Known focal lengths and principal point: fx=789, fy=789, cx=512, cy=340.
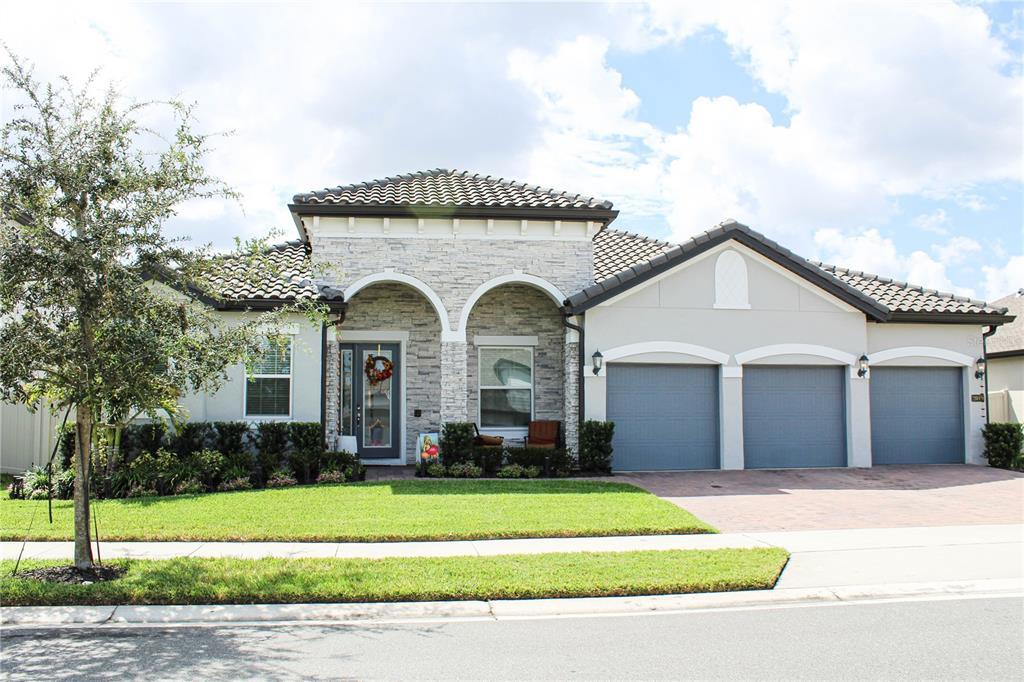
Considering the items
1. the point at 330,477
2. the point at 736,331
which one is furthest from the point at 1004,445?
the point at 330,477

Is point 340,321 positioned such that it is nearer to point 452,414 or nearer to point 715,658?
point 452,414

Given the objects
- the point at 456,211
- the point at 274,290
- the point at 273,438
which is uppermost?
the point at 456,211

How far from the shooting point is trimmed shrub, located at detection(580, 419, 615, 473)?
15.5m

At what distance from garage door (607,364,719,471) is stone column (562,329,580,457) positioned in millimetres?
687

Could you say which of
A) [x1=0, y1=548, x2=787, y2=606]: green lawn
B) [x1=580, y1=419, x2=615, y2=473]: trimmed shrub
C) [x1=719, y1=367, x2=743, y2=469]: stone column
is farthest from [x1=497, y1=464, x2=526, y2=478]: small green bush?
[x1=0, y1=548, x2=787, y2=606]: green lawn

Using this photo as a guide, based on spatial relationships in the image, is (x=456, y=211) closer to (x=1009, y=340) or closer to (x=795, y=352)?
(x=795, y=352)

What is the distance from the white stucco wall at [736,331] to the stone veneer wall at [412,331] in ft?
12.2

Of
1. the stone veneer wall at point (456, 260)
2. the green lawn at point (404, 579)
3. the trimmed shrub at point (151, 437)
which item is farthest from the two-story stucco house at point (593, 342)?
the green lawn at point (404, 579)

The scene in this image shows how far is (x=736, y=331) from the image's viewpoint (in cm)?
1678

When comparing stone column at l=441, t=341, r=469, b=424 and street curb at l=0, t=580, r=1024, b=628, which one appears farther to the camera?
stone column at l=441, t=341, r=469, b=424

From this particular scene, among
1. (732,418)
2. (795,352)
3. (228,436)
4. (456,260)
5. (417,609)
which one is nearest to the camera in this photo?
(417,609)

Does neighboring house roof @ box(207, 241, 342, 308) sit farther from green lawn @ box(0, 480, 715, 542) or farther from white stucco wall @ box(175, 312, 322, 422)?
green lawn @ box(0, 480, 715, 542)

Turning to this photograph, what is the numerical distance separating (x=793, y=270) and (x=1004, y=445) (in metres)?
6.25

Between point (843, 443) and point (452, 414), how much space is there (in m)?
8.60
